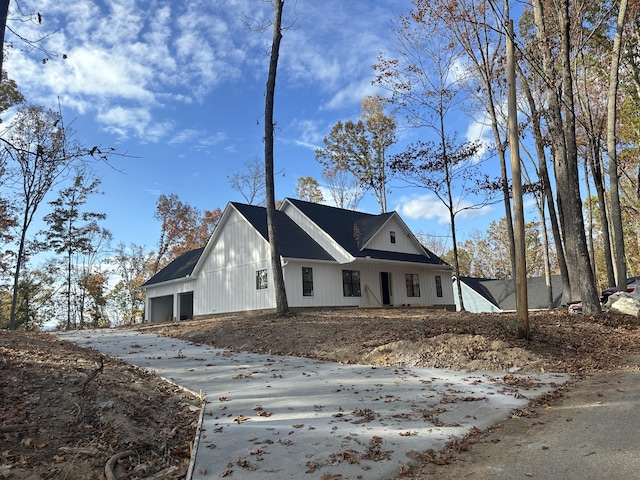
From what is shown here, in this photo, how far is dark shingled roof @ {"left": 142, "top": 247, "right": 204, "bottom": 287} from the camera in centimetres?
2382

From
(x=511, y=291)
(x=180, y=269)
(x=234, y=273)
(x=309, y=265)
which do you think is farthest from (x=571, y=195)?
(x=511, y=291)

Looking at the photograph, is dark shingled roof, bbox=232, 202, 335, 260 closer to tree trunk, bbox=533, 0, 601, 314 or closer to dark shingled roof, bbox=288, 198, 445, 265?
dark shingled roof, bbox=288, 198, 445, 265

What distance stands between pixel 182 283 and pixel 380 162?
55.4 ft

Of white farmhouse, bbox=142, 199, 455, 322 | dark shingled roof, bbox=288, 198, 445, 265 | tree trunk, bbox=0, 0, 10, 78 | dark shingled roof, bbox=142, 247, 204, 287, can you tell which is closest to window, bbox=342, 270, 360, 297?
white farmhouse, bbox=142, 199, 455, 322

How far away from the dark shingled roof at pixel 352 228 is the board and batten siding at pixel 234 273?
11.0ft

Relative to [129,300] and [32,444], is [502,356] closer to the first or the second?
[32,444]

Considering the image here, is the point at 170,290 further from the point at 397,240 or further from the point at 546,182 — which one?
the point at 546,182

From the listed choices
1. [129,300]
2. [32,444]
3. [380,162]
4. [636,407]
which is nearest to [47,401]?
[32,444]

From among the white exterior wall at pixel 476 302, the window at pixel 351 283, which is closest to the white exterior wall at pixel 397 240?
the window at pixel 351 283

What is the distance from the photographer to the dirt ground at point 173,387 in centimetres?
346

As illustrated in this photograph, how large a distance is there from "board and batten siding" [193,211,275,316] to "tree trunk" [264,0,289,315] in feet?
14.8

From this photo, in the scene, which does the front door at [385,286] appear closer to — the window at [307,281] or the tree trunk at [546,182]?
the window at [307,281]

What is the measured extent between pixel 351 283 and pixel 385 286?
9.00 feet

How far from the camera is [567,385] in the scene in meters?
6.16
